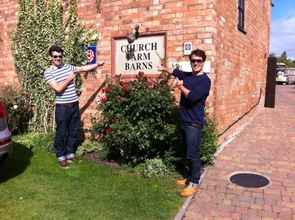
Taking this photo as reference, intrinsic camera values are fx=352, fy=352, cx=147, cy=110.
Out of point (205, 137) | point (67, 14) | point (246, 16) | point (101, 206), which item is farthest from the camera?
point (246, 16)

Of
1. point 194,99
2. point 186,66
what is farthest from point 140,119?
point 186,66

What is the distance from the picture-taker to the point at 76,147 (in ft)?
21.1

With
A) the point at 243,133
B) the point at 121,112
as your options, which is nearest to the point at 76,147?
the point at 121,112

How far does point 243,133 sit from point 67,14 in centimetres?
451

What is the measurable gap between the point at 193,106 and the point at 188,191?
3.65 feet

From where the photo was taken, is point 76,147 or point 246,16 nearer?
point 76,147

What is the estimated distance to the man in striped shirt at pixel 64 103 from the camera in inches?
211

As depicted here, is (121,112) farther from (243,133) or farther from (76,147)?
(243,133)

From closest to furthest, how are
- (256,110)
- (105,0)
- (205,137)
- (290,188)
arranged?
(290,188)
(205,137)
(105,0)
(256,110)

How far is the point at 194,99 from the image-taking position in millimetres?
4301

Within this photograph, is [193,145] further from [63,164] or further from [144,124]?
[63,164]

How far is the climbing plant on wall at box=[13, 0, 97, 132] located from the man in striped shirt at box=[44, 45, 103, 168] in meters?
1.69

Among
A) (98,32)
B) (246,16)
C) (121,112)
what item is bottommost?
(121,112)

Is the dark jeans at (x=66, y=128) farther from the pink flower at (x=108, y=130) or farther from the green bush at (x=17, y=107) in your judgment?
the green bush at (x=17, y=107)
